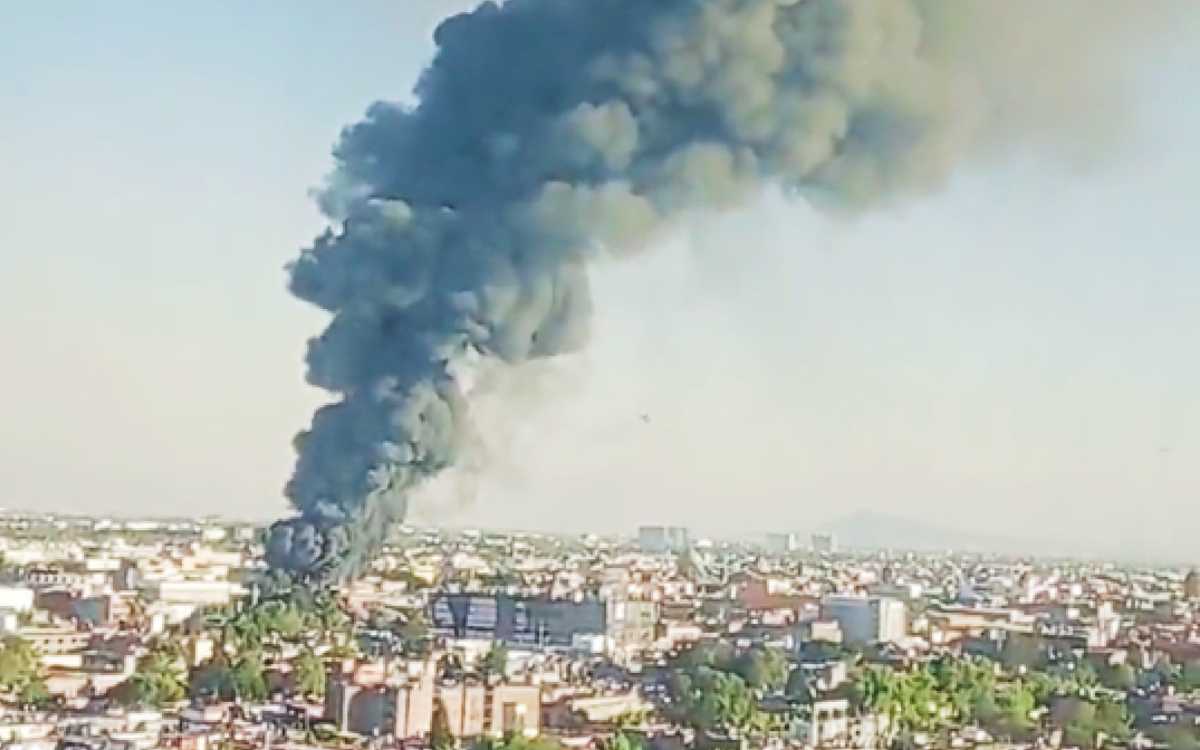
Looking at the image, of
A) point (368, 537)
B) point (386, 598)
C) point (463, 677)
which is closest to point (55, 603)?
point (386, 598)

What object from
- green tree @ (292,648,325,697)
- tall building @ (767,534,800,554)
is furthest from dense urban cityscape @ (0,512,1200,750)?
tall building @ (767,534,800,554)

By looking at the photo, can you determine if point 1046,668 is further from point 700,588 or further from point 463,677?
point 700,588

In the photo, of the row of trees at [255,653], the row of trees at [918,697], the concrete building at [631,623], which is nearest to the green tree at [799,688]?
the row of trees at [918,697]

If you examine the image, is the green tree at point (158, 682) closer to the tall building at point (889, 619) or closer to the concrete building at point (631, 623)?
the concrete building at point (631, 623)

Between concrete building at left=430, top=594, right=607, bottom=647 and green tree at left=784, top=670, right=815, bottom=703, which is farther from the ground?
concrete building at left=430, top=594, right=607, bottom=647

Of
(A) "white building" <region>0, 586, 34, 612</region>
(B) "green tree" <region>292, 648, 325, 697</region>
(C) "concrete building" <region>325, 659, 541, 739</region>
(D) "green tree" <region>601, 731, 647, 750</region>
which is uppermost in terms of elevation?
(A) "white building" <region>0, 586, 34, 612</region>

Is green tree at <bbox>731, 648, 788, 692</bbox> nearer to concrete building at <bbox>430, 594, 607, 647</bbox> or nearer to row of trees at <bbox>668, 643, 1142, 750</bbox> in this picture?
row of trees at <bbox>668, 643, 1142, 750</bbox>

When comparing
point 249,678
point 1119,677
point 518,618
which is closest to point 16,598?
point 518,618

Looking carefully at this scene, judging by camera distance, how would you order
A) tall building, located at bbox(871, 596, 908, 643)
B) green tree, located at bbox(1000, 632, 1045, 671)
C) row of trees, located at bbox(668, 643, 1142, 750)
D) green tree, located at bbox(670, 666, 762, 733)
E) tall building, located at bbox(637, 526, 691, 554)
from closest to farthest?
green tree, located at bbox(670, 666, 762, 733) < row of trees, located at bbox(668, 643, 1142, 750) < green tree, located at bbox(1000, 632, 1045, 671) < tall building, located at bbox(871, 596, 908, 643) < tall building, located at bbox(637, 526, 691, 554)
